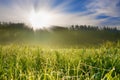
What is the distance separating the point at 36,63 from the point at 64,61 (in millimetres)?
497

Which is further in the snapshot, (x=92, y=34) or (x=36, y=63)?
(x=92, y=34)

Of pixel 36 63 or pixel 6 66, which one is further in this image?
pixel 36 63

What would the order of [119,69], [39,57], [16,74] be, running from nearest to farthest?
[16,74]
[119,69]
[39,57]

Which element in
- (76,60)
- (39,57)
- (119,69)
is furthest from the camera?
(39,57)

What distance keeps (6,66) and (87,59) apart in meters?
1.41

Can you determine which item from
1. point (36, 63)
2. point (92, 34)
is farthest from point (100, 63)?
point (92, 34)

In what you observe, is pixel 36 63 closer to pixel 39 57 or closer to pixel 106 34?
pixel 39 57

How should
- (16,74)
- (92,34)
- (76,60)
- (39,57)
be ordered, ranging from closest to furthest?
1. (16,74)
2. (76,60)
3. (39,57)
4. (92,34)

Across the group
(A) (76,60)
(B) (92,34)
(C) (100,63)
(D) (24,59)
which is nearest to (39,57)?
(D) (24,59)

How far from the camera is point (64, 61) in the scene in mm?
4730

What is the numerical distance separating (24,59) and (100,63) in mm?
1349

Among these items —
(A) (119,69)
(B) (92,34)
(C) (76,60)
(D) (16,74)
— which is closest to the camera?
(D) (16,74)

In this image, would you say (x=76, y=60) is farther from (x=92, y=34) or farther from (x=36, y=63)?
(x=92, y=34)

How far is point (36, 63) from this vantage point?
4.81 metres
